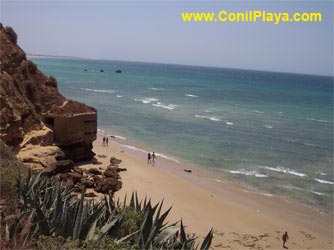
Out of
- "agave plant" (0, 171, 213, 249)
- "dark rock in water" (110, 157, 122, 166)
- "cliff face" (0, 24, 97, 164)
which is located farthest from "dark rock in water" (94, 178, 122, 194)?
"agave plant" (0, 171, 213, 249)

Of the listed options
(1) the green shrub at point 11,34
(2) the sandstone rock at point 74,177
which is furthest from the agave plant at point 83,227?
(1) the green shrub at point 11,34

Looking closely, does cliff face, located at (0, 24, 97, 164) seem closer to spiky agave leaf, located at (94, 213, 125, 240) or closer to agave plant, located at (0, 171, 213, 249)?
Result: agave plant, located at (0, 171, 213, 249)

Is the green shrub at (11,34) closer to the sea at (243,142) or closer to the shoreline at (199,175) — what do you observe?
the shoreline at (199,175)

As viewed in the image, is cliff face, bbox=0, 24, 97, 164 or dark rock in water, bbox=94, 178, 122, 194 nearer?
cliff face, bbox=0, 24, 97, 164

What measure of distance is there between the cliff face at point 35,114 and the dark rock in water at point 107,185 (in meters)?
2.26

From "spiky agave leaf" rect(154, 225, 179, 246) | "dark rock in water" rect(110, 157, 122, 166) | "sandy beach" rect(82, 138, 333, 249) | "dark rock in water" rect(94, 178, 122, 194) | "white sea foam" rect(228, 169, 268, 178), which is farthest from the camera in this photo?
"white sea foam" rect(228, 169, 268, 178)

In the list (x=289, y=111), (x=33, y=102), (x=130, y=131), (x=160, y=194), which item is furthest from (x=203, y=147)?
(x=289, y=111)

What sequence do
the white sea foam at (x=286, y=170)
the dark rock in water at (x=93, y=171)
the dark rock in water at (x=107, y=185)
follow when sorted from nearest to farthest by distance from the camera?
the dark rock in water at (x=107, y=185) → the dark rock in water at (x=93, y=171) → the white sea foam at (x=286, y=170)

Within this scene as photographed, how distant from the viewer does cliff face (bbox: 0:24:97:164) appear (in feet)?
52.9

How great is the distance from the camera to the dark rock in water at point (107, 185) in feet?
53.7

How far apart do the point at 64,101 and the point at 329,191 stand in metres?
15.6

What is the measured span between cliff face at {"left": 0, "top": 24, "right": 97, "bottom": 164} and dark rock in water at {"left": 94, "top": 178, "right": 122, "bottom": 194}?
7.41ft

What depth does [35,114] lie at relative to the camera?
17734 mm

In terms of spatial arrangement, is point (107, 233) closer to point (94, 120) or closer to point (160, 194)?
point (160, 194)
